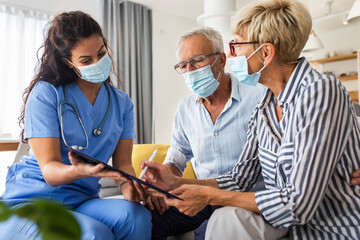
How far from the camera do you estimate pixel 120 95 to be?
1387 mm

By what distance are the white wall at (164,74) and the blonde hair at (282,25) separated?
3.93 metres

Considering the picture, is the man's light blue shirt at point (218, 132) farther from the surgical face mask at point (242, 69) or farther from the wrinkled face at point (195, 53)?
the surgical face mask at point (242, 69)

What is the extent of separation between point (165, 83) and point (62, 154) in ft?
13.0

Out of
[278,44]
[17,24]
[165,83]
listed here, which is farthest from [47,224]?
[165,83]

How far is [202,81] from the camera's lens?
1.52 meters

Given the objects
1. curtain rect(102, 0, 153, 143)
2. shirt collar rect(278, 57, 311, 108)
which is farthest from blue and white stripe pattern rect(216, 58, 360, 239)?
curtain rect(102, 0, 153, 143)

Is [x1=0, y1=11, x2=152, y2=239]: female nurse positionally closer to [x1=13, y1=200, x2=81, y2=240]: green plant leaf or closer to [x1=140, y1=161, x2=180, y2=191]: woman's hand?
[x1=140, y1=161, x2=180, y2=191]: woman's hand

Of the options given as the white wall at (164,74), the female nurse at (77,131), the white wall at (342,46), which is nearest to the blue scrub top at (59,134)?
the female nurse at (77,131)

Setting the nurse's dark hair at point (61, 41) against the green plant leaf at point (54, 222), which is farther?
the nurse's dark hair at point (61, 41)

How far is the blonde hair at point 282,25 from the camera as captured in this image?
3.27 ft

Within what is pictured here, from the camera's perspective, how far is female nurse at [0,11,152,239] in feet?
3.52

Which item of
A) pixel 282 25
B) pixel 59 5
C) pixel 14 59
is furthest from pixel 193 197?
pixel 59 5

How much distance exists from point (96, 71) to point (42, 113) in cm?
28

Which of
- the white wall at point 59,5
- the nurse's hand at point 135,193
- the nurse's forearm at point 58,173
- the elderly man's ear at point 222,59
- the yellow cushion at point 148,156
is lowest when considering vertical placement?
the yellow cushion at point 148,156
